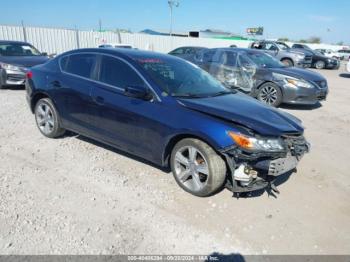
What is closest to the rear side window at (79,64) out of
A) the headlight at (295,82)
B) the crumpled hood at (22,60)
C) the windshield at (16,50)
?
the crumpled hood at (22,60)

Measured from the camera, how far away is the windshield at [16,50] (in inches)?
407

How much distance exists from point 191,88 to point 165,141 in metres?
0.88

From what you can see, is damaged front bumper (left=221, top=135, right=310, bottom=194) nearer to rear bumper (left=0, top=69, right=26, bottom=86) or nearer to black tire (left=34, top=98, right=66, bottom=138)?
black tire (left=34, top=98, right=66, bottom=138)

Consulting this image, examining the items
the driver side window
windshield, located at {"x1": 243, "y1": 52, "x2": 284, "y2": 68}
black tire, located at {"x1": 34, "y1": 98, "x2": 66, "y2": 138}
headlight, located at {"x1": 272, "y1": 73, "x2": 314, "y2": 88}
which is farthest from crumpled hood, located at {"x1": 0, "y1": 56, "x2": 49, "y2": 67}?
the driver side window

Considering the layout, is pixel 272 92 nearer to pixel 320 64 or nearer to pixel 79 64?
pixel 79 64

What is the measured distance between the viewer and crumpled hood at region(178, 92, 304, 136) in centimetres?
349

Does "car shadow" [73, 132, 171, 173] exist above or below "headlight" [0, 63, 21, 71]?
below

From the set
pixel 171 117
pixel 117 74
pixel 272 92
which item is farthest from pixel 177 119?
pixel 272 92

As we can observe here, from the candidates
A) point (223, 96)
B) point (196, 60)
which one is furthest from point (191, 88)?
point (196, 60)

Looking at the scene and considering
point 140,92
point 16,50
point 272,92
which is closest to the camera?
point 140,92

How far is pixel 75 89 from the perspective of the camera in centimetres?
471

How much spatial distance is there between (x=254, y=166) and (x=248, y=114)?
0.66 metres

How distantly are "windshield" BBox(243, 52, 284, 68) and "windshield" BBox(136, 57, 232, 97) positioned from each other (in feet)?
17.1

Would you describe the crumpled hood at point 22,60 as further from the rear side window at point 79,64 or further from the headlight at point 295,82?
the headlight at point 295,82
